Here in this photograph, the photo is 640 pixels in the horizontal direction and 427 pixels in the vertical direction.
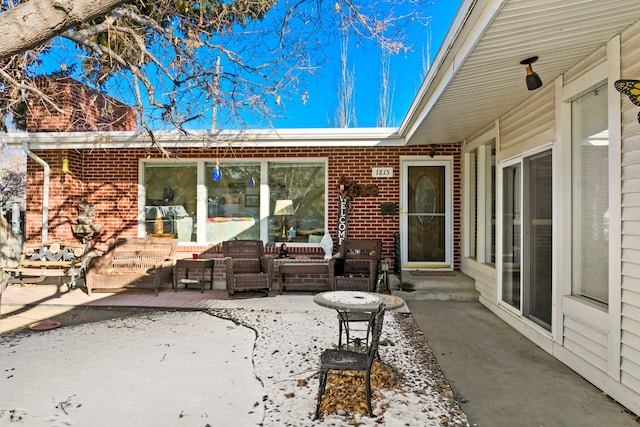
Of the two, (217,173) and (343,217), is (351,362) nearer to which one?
(343,217)

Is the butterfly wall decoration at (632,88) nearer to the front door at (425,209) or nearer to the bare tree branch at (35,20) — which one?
the bare tree branch at (35,20)

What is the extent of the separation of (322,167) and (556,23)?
16.6 feet

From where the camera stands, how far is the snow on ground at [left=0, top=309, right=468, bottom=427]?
258cm

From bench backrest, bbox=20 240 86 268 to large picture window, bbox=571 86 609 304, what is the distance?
23.5ft

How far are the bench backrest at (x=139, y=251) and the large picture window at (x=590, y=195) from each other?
5874mm

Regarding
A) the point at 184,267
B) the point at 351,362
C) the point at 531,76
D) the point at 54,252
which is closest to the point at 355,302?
the point at 351,362

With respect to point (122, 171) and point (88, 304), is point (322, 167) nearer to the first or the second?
point (122, 171)

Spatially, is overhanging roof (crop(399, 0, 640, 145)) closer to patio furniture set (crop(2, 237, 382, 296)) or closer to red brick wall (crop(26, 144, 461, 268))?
red brick wall (crop(26, 144, 461, 268))

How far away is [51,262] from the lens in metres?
6.45

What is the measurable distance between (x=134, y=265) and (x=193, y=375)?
4233mm

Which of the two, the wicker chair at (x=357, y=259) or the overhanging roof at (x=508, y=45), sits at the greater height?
the overhanging roof at (x=508, y=45)

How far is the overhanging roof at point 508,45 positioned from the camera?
8.04 ft

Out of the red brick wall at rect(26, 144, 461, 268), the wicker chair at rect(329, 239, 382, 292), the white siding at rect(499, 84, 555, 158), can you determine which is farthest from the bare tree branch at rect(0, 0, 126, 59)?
the red brick wall at rect(26, 144, 461, 268)

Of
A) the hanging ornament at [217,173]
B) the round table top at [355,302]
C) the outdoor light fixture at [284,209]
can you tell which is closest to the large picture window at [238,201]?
the outdoor light fixture at [284,209]
